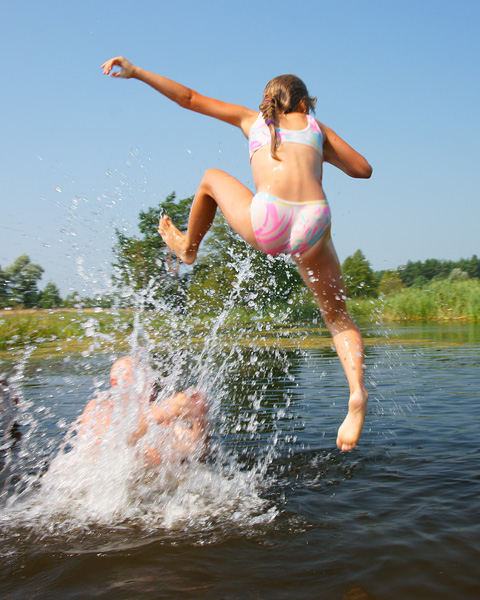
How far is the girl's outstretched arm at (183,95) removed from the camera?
10.4ft

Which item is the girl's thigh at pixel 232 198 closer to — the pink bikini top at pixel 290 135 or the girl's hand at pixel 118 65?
the pink bikini top at pixel 290 135

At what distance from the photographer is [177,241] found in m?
3.71

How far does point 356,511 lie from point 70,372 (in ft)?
26.1

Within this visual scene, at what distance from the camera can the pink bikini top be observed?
2.96 m

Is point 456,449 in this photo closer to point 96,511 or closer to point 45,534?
point 96,511

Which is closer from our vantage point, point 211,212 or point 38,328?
point 211,212

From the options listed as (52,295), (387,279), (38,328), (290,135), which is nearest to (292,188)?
(290,135)

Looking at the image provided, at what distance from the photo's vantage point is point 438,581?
2.39 m

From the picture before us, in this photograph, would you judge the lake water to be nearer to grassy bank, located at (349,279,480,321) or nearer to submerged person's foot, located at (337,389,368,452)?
submerged person's foot, located at (337,389,368,452)

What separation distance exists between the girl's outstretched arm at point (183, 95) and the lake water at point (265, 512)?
7.69ft

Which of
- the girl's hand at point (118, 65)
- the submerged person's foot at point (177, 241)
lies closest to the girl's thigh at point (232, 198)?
the submerged person's foot at point (177, 241)

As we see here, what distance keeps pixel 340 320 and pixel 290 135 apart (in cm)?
110

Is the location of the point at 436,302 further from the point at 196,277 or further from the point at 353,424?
the point at 353,424

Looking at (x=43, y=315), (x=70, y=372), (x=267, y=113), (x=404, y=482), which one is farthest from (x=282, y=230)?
(x=43, y=315)
